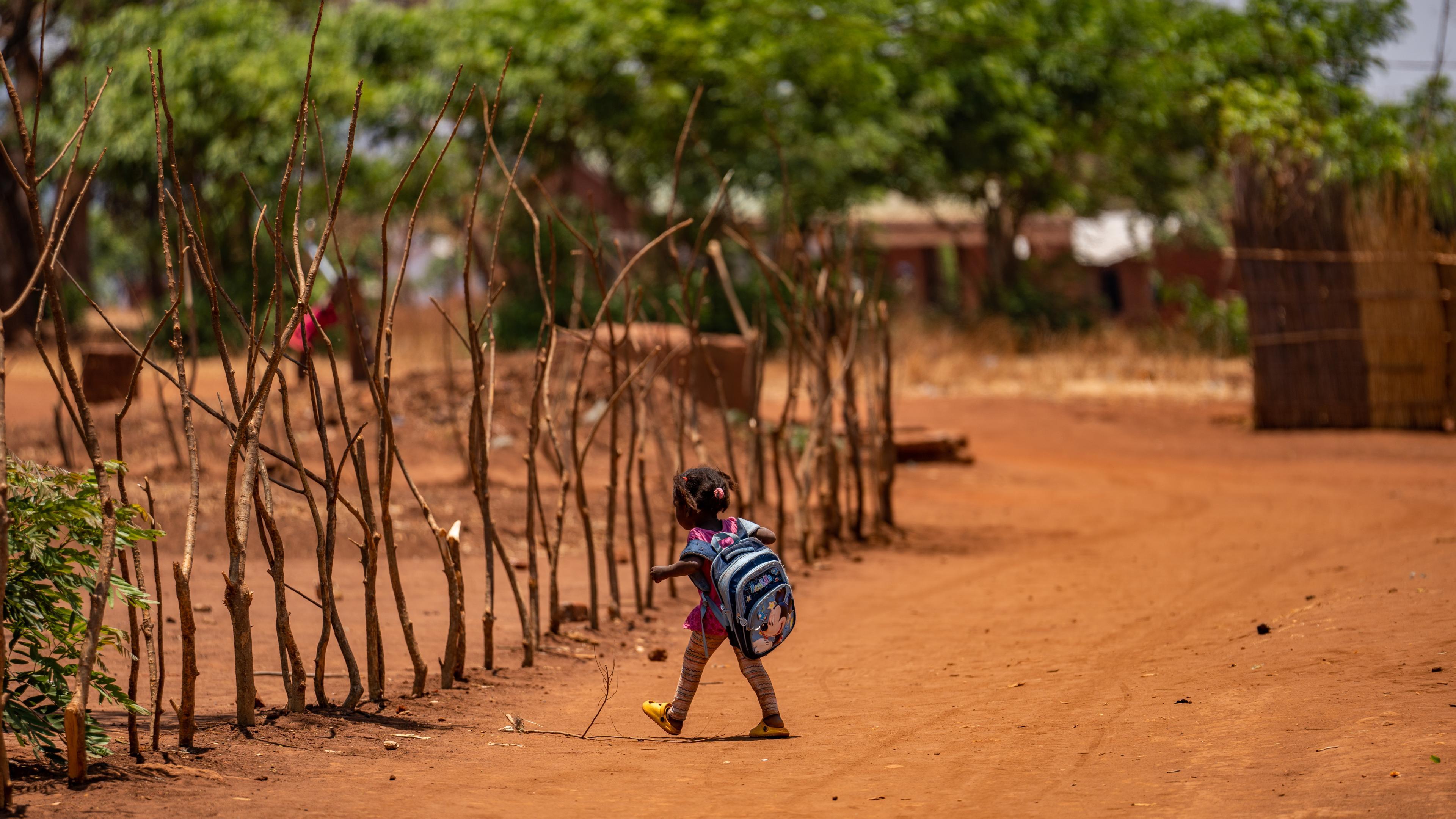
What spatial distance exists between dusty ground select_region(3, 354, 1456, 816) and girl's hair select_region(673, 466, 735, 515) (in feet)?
1.95

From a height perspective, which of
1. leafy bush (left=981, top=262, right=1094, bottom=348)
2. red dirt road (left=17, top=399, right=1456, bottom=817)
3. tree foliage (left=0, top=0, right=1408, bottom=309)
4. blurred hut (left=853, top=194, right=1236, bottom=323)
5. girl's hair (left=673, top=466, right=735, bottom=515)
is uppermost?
tree foliage (left=0, top=0, right=1408, bottom=309)

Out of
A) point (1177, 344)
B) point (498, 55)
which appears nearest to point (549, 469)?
point (498, 55)

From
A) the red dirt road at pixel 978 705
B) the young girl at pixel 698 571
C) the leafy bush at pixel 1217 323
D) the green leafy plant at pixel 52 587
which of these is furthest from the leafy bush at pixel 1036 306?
the green leafy plant at pixel 52 587

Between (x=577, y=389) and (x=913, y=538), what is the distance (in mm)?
3306

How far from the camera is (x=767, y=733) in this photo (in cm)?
324

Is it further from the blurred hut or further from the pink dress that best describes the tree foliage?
the pink dress

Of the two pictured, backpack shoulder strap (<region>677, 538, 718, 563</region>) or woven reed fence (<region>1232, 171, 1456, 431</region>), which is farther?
woven reed fence (<region>1232, 171, 1456, 431</region>)

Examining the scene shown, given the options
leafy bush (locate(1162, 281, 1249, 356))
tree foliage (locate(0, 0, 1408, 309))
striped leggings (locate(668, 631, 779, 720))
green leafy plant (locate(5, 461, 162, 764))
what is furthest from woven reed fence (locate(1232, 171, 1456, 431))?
green leafy plant (locate(5, 461, 162, 764))

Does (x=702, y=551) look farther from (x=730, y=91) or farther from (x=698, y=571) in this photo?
(x=730, y=91)

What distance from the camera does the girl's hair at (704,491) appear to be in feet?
11.0

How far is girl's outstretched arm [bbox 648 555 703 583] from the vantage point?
3.30 metres

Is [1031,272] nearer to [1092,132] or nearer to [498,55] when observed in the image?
[1092,132]

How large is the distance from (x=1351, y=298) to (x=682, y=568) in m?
9.16

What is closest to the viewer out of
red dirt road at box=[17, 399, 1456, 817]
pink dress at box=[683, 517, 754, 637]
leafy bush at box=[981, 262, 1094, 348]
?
red dirt road at box=[17, 399, 1456, 817]
